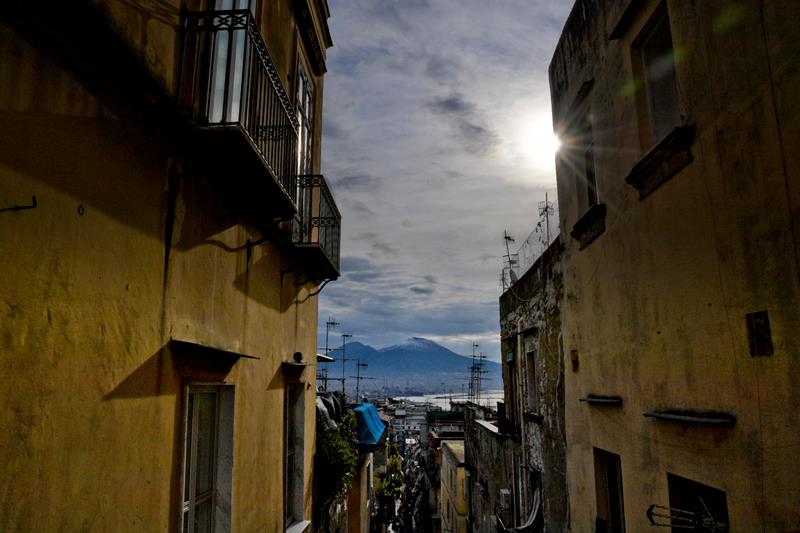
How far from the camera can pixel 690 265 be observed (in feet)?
14.8

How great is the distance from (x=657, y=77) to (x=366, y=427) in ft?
32.5

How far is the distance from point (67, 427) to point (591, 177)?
6.73 metres

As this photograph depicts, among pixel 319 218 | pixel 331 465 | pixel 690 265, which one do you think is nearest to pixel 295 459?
pixel 331 465

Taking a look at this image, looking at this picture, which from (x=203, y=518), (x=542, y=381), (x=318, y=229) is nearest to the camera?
(x=203, y=518)

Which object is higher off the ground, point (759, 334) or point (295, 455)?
point (759, 334)

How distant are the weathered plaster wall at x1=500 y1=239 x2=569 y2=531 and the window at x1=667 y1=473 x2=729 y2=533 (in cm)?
362

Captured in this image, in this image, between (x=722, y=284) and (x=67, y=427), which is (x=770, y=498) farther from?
(x=67, y=427)

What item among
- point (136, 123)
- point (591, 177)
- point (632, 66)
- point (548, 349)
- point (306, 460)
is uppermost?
point (632, 66)

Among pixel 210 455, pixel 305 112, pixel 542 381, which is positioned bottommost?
pixel 210 455

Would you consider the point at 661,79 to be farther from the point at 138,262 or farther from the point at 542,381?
the point at 542,381

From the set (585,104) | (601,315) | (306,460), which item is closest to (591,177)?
(585,104)

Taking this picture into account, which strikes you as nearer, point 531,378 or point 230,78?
point 230,78

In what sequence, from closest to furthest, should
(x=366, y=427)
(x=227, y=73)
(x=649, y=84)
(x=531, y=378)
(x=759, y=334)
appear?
(x=759, y=334)
(x=227, y=73)
(x=649, y=84)
(x=531, y=378)
(x=366, y=427)

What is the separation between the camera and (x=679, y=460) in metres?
4.75
